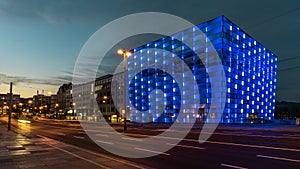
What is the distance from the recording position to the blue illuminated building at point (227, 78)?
69.1 meters

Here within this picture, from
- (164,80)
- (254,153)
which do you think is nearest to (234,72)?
(164,80)

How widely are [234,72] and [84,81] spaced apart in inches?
3203

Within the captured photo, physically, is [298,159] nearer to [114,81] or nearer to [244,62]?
[244,62]

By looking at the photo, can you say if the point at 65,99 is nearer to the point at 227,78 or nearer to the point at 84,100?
the point at 84,100

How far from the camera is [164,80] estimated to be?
3356 inches

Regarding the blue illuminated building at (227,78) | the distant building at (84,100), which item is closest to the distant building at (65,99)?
the distant building at (84,100)

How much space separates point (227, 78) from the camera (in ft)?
225

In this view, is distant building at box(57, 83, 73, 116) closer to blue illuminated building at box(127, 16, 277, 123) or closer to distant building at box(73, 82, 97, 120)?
distant building at box(73, 82, 97, 120)

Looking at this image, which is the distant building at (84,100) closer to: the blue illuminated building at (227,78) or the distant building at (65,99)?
the distant building at (65,99)

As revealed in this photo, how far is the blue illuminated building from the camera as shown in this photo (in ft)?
227

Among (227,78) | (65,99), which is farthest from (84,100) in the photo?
(227,78)

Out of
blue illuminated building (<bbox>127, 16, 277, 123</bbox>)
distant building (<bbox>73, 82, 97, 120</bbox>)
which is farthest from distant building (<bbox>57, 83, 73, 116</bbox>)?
blue illuminated building (<bbox>127, 16, 277, 123</bbox>)

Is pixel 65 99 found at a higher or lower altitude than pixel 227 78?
lower

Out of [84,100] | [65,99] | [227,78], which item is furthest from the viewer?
[65,99]
